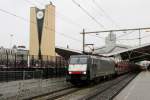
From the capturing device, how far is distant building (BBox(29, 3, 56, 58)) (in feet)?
226

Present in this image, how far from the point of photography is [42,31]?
70562 millimetres

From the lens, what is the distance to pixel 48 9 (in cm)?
6856

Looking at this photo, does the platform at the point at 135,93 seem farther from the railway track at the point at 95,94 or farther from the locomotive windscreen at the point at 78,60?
the locomotive windscreen at the point at 78,60

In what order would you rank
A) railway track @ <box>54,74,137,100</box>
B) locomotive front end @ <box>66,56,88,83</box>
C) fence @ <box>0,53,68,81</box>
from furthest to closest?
locomotive front end @ <box>66,56,88,83</box> < fence @ <box>0,53,68,81</box> < railway track @ <box>54,74,137,100</box>

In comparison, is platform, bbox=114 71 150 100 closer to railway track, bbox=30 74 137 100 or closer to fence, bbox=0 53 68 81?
railway track, bbox=30 74 137 100

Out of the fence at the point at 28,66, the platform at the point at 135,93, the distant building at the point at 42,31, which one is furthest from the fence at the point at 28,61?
the distant building at the point at 42,31

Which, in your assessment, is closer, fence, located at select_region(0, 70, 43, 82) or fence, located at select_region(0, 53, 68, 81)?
fence, located at select_region(0, 70, 43, 82)

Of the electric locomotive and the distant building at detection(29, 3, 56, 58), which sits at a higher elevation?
A: the distant building at detection(29, 3, 56, 58)

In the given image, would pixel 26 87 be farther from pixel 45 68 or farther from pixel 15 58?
pixel 45 68

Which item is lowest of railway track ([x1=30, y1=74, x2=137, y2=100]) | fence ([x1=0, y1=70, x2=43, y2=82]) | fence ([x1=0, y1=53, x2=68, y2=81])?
railway track ([x1=30, y1=74, x2=137, y2=100])

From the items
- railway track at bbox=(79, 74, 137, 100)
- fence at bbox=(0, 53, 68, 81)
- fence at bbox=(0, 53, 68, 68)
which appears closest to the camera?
railway track at bbox=(79, 74, 137, 100)

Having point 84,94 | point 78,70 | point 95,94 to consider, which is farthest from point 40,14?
point 95,94

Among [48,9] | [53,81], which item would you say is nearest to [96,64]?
[53,81]

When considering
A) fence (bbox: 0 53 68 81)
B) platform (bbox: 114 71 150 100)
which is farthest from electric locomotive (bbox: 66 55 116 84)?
platform (bbox: 114 71 150 100)
